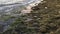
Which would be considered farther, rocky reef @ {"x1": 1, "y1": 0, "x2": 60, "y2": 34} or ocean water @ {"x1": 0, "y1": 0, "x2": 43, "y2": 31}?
ocean water @ {"x1": 0, "y1": 0, "x2": 43, "y2": 31}

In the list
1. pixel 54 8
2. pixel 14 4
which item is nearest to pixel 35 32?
pixel 54 8

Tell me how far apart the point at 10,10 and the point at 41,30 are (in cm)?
144

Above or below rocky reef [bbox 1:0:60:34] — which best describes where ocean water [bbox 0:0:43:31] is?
above

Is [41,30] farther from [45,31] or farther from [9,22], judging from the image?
[9,22]

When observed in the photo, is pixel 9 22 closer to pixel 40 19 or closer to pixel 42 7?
pixel 40 19

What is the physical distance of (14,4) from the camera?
171 inches

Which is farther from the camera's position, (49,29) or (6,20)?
(6,20)

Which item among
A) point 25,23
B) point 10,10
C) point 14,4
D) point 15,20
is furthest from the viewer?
point 14,4

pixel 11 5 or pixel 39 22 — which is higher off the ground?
pixel 11 5

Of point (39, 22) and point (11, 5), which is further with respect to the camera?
point (11, 5)

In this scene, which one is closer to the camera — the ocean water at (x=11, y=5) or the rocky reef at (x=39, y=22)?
the rocky reef at (x=39, y=22)

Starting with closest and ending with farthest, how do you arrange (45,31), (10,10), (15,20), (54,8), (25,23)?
(45,31)
(25,23)
(15,20)
(54,8)
(10,10)

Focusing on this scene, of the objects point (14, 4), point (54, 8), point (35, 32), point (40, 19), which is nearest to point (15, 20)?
point (40, 19)

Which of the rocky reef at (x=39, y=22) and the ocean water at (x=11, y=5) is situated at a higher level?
the ocean water at (x=11, y=5)
